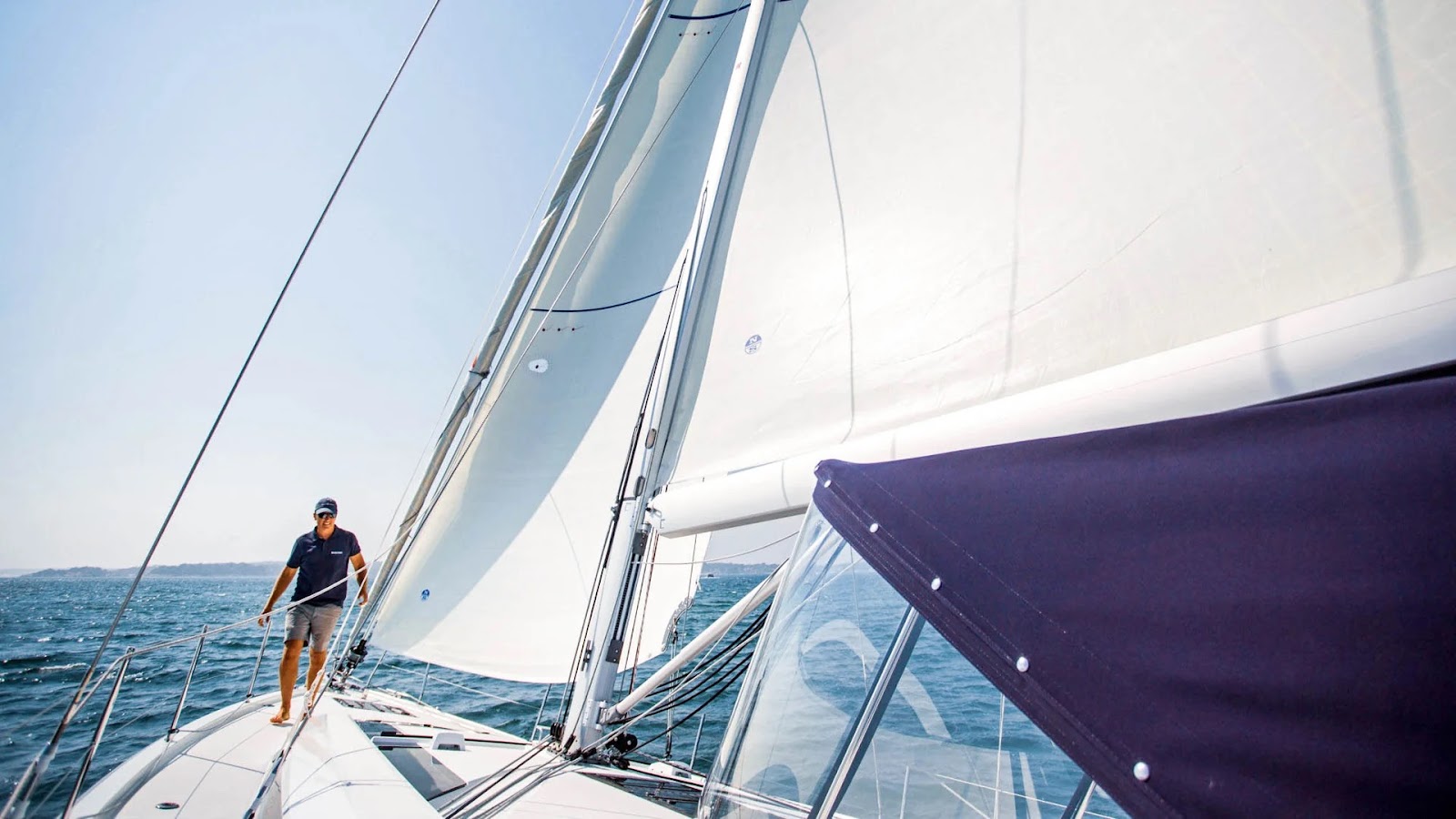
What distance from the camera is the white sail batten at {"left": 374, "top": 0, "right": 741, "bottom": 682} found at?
3.63 meters

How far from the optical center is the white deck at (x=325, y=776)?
1.84 m

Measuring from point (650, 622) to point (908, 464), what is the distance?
2797mm

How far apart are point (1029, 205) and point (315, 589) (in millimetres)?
3869

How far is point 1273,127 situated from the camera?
4.90 feet

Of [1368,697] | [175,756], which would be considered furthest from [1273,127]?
[175,756]

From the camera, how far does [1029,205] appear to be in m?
1.90

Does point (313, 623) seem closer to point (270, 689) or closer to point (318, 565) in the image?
point (318, 565)

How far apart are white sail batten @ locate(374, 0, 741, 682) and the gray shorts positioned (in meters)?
0.29

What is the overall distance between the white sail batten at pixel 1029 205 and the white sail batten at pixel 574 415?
1.11 metres

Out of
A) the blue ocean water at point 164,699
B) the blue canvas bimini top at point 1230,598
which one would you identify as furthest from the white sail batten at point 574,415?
the blue canvas bimini top at point 1230,598

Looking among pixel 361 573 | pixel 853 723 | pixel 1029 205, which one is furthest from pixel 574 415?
pixel 853 723

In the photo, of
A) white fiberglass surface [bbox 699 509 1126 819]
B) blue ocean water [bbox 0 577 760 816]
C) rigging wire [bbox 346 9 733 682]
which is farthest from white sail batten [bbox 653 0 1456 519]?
blue ocean water [bbox 0 577 760 816]

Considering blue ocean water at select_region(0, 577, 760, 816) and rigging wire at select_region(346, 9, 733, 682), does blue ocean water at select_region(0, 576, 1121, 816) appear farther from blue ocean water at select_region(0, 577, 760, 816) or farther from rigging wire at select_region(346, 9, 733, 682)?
rigging wire at select_region(346, 9, 733, 682)

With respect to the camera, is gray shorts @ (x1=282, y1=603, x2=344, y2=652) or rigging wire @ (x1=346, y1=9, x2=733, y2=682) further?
rigging wire @ (x1=346, y1=9, x2=733, y2=682)
